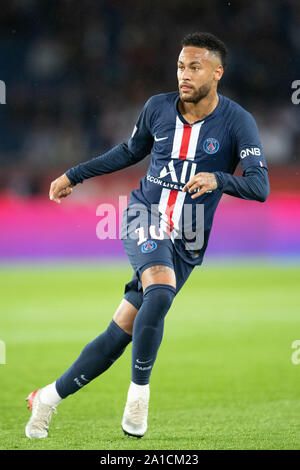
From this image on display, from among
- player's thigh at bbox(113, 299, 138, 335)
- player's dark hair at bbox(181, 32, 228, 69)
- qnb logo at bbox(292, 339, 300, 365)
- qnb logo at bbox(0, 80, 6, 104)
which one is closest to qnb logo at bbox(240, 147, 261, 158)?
player's dark hair at bbox(181, 32, 228, 69)

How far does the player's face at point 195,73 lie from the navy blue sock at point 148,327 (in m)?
0.95

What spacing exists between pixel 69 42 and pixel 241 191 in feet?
43.1

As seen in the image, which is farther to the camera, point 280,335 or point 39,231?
point 39,231

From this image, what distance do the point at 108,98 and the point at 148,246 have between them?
1154cm

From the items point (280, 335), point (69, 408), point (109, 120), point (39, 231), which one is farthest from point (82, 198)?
point (69, 408)

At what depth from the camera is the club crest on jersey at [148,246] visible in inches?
138

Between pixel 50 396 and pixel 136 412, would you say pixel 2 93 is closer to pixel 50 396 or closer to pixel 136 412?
pixel 50 396

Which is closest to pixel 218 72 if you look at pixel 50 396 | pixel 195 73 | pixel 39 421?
pixel 195 73

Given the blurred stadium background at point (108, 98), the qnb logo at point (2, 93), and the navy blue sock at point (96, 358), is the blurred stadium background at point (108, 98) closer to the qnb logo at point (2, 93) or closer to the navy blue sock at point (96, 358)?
the qnb logo at point (2, 93)

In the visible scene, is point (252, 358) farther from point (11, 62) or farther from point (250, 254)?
point (11, 62)

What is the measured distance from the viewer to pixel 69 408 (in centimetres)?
437

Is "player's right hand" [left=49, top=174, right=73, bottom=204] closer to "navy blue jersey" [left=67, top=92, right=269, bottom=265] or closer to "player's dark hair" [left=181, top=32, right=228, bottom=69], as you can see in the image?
"navy blue jersey" [left=67, top=92, right=269, bottom=265]

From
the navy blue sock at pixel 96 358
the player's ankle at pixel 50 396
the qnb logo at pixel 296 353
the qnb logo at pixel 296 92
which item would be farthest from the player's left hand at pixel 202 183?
the qnb logo at pixel 296 92

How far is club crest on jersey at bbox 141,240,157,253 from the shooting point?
351cm
